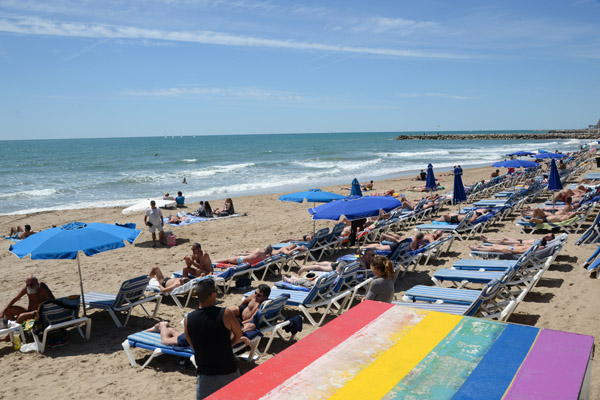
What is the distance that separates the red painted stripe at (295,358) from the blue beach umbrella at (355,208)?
475cm

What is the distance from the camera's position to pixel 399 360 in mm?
2535

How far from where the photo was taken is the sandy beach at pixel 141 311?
4770 mm

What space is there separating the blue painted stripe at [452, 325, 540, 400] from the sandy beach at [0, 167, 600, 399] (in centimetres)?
174

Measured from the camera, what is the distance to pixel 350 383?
234 cm

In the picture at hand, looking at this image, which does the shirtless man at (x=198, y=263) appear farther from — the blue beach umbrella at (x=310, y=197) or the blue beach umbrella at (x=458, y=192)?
the blue beach umbrella at (x=458, y=192)

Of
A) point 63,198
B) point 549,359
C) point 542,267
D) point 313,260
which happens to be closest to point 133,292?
point 313,260

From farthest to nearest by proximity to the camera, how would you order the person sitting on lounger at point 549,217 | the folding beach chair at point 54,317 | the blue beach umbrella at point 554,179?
1. the blue beach umbrella at point 554,179
2. the person sitting on lounger at point 549,217
3. the folding beach chair at point 54,317

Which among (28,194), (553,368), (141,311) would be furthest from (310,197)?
(28,194)

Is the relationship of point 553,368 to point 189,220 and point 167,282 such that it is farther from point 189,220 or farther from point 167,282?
point 189,220

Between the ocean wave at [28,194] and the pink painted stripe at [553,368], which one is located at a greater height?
the pink painted stripe at [553,368]

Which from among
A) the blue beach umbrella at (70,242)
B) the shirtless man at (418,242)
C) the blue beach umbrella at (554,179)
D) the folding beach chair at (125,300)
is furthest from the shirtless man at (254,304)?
the blue beach umbrella at (554,179)

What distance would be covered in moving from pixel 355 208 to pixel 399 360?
18.6ft

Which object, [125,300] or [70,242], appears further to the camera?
[125,300]

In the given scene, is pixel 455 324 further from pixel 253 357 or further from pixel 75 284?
pixel 75 284
